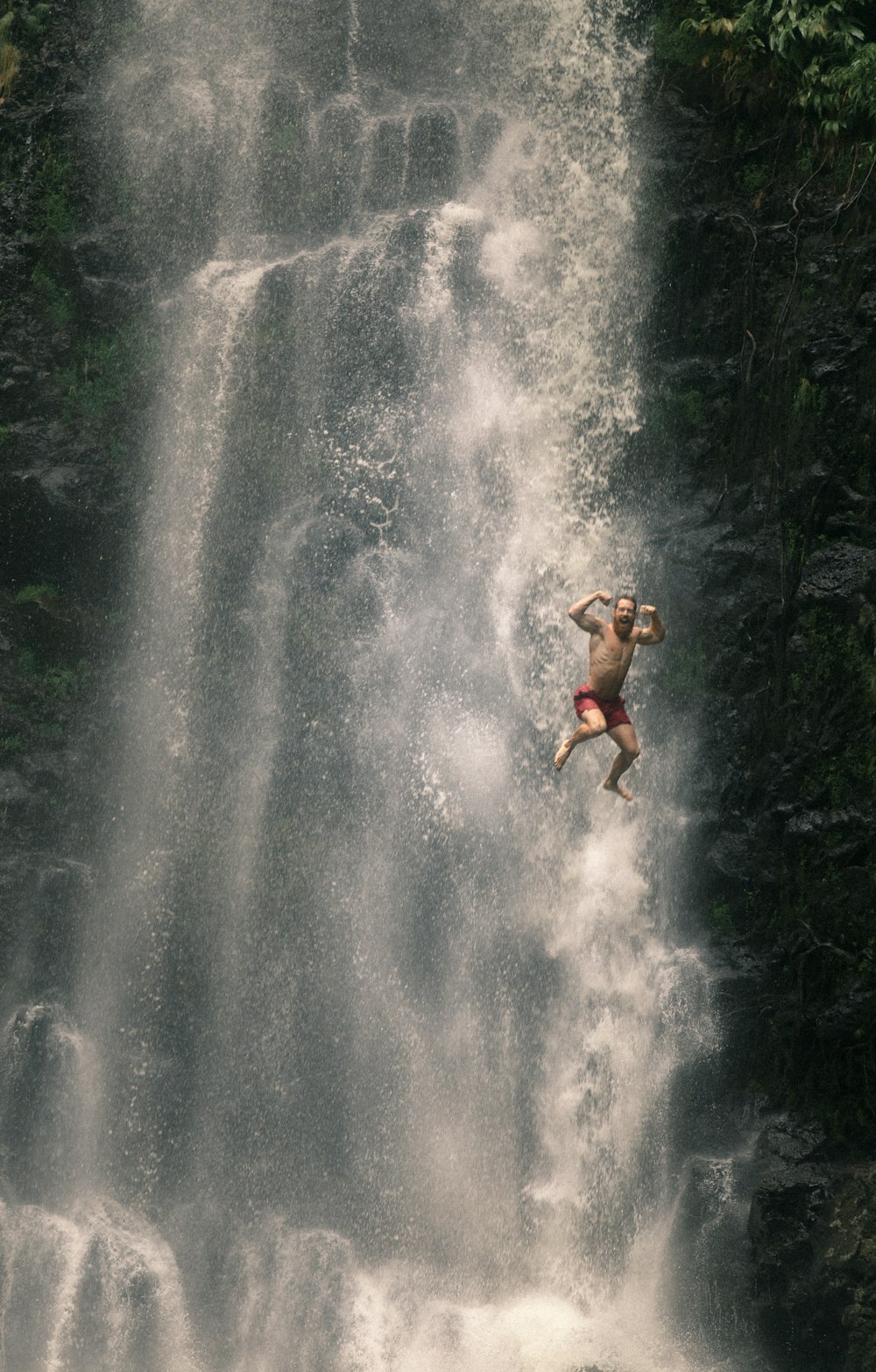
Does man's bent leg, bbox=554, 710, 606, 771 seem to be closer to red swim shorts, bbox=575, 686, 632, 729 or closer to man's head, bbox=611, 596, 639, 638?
red swim shorts, bbox=575, 686, 632, 729

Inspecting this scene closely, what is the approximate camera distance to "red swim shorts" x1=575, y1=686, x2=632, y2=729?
13.8 m

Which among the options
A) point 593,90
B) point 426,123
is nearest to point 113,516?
point 426,123

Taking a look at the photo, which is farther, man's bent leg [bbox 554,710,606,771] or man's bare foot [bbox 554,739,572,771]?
man's bent leg [bbox 554,710,606,771]

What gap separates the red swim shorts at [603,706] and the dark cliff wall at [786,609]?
139 inches

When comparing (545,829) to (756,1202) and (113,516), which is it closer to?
(756,1202)

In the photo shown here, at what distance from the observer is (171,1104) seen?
1798cm

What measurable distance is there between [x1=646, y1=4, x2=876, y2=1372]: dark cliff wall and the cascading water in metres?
0.70

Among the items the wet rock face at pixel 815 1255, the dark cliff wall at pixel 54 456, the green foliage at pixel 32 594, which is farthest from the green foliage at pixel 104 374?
the wet rock face at pixel 815 1255

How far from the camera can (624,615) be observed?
527 inches

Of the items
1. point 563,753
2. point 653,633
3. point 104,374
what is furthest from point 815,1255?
point 104,374

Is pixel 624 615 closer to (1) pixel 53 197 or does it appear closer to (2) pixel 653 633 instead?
(2) pixel 653 633

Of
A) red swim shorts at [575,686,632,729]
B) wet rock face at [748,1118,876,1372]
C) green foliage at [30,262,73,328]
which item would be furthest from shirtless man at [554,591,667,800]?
green foliage at [30,262,73,328]

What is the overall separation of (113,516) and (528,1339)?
35.0 feet

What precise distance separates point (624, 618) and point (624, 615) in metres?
0.04
